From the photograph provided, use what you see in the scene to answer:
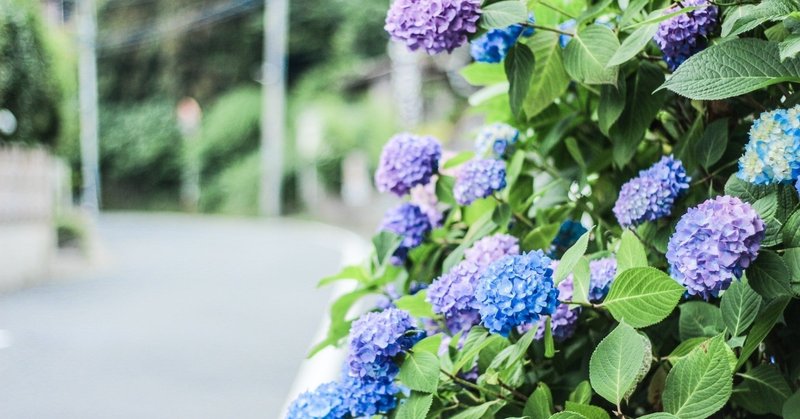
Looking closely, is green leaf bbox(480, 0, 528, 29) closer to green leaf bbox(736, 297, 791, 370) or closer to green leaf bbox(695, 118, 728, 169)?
green leaf bbox(695, 118, 728, 169)

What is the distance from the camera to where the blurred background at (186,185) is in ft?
18.5

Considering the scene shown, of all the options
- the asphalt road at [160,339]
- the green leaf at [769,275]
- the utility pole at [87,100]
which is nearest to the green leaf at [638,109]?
the green leaf at [769,275]

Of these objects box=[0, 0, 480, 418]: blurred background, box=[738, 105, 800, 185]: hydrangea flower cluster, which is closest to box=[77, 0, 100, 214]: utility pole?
box=[0, 0, 480, 418]: blurred background

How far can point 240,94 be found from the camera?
32938 mm

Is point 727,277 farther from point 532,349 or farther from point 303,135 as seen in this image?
point 303,135

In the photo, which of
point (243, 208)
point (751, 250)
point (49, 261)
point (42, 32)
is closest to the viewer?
point (751, 250)

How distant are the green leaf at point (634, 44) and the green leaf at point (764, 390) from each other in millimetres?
392

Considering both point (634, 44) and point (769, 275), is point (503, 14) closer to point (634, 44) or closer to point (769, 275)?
point (634, 44)

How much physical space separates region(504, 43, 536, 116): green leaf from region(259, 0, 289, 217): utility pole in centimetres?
2701

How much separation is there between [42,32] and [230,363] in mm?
4938

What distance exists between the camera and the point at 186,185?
115 feet

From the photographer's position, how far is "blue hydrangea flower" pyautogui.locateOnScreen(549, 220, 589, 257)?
4.54ft

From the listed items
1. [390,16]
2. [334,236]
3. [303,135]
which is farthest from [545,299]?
[303,135]

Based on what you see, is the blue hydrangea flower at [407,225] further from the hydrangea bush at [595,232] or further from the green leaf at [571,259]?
the green leaf at [571,259]
